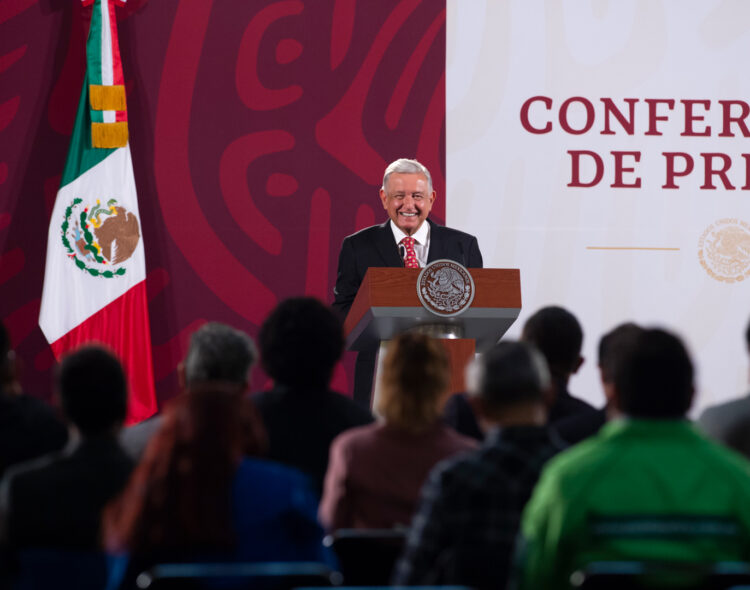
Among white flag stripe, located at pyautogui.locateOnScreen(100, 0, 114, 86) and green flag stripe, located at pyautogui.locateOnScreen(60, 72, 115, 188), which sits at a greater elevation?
white flag stripe, located at pyautogui.locateOnScreen(100, 0, 114, 86)

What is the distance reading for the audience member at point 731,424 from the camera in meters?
2.47

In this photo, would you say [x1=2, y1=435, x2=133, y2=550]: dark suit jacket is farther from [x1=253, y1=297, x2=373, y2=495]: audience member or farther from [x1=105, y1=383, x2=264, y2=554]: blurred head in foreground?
[x1=253, y1=297, x2=373, y2=495]: audience member

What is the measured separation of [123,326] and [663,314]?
3302 millimetres

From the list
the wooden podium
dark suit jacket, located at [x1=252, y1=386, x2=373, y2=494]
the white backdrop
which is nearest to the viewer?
dark suit jacket, located at [x1=252, y1=386, x2=373, y2=494]

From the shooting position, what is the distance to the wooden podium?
3.90 meters

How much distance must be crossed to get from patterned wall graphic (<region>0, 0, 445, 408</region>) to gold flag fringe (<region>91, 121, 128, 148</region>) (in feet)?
0.91

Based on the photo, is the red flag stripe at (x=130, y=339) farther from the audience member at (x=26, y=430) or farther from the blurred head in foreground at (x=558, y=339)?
the audience member at (x=26, y=430)

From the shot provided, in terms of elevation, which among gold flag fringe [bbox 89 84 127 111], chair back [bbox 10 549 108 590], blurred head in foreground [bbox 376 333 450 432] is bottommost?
chair back [bbox 10 549 108 590]

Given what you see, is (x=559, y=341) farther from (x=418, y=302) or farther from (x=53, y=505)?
(x=53, y=505)

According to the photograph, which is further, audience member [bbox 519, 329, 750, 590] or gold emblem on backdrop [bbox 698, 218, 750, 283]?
gold emblem on backdrop [bbox 698, 218, 750, 283]

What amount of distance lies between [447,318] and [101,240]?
10.1ft

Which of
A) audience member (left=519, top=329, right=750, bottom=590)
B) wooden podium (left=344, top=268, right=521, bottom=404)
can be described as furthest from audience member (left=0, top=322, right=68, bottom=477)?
wooden podium (left=344, top=268, right=521, bottom=404)

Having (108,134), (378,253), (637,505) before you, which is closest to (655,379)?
(637,505)

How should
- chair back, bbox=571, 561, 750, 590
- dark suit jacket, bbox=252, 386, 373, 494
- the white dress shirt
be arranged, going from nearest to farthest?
chair back, bbox=571, 561, 750, 590 → dark suit jacket, bbox=252, 386, 373, 494 → the white dress shirt
